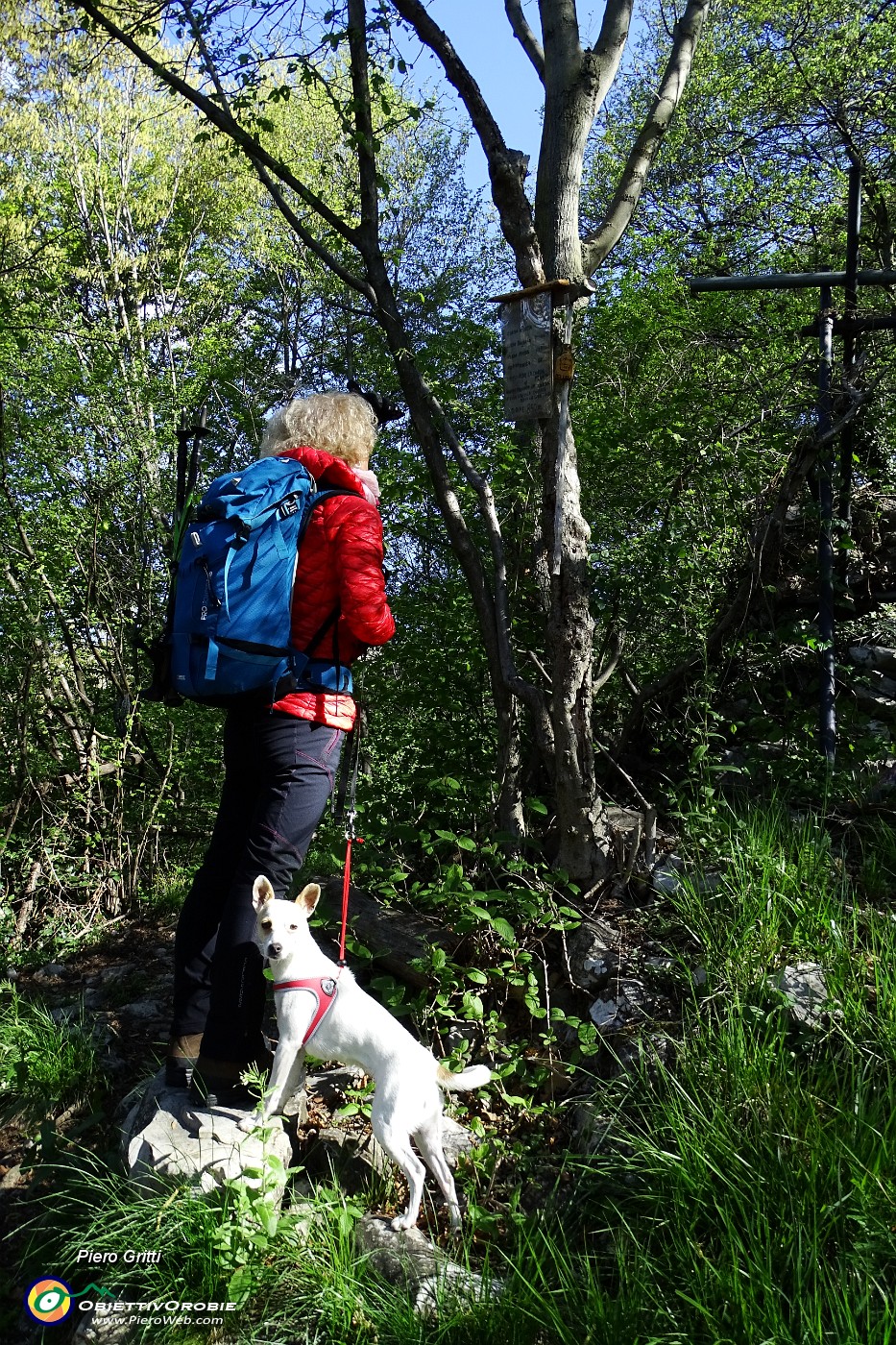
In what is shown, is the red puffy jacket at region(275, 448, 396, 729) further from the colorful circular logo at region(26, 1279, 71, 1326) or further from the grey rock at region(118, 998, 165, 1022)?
the grey rock at region(118, 998, 165, 1022)

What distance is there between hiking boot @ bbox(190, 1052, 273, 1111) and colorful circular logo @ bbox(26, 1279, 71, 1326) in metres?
0.59

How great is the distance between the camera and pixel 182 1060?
3.14 metres

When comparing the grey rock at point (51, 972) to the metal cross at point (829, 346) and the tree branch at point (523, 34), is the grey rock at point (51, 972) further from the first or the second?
the tree branch at point (523, 34)

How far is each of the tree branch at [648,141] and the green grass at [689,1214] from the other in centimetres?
296

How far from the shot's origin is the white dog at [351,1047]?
8.55 ft

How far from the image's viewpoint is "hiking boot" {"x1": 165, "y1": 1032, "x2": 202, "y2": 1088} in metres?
3.12

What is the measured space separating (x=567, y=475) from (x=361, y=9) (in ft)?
7.89

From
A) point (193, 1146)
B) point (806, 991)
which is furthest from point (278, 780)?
point (806, 991)

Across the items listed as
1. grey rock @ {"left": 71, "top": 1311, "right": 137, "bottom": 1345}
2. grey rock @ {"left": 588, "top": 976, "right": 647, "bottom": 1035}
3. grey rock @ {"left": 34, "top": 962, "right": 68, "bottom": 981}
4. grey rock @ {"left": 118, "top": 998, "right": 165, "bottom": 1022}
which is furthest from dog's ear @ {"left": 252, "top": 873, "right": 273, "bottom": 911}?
grey rock @ {"left": 34, "top": 962, "right": 68, "bottom": 981}

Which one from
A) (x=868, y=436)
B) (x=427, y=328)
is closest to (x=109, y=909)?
(x=868, y=436)

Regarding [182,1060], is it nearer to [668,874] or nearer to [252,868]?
[252,868]

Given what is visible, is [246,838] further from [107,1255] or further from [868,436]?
[868,436]

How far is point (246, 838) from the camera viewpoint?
3.02 metres

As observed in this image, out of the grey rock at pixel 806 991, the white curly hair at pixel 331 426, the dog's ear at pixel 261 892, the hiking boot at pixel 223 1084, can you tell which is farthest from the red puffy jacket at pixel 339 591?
the grey rock at pixel 806 991
